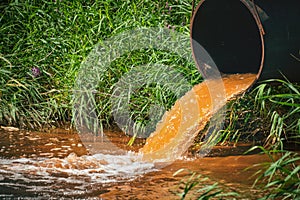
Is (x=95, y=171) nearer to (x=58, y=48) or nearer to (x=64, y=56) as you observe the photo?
(x=64, y=56)

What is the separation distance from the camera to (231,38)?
5.62 meters

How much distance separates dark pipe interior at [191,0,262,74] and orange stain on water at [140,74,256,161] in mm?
221

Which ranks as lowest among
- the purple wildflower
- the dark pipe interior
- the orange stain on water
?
the orange stain on water

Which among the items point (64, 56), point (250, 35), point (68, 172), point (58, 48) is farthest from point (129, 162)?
point (58, 48)

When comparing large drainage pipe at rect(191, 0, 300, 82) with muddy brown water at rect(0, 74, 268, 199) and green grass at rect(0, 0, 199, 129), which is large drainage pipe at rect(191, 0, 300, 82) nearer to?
muddy brown water at rect(0, 74, 268, 199)

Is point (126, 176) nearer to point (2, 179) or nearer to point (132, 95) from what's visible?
point (2, 179)

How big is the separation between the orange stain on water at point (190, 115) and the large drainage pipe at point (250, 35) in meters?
0.25

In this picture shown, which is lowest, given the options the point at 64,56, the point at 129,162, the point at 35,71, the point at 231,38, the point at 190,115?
the point at 129,162

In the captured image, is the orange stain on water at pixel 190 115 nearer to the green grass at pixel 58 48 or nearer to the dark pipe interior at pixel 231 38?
the dark pipe interior at pixel 231 38

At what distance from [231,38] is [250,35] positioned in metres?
0.17

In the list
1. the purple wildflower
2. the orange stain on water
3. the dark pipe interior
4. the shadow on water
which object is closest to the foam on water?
the shadow on water

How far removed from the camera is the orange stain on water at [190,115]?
5.05 m

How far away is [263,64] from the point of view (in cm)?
454

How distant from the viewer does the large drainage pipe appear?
4559 mm
